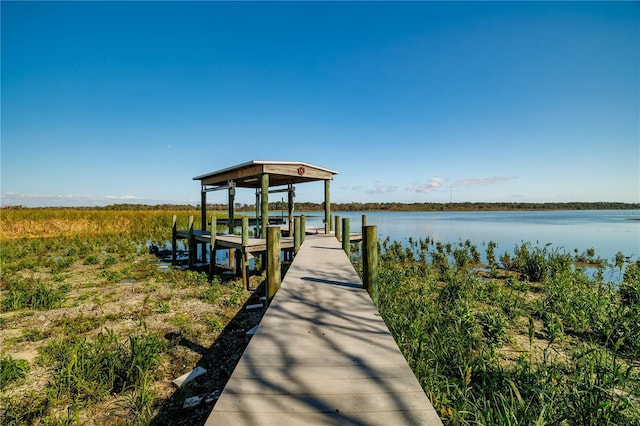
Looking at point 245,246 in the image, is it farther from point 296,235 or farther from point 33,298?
point 33,298

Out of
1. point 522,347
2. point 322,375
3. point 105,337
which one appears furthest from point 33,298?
point 522,347

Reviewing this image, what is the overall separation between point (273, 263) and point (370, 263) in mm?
1802

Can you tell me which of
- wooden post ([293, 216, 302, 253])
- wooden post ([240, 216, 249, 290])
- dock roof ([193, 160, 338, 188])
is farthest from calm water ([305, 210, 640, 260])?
wooden post ([240, 216, 249, 290])

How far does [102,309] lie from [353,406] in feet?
24.1

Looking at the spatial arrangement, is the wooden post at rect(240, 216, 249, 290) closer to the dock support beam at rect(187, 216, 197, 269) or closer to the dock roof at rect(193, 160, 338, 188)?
the dock roof at rect(193, 160, 338, 188)

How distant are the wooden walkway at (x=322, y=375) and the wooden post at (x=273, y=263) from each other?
809 millimetres

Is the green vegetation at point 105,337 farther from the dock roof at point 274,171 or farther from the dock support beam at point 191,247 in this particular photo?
the dock roof at point 274,171

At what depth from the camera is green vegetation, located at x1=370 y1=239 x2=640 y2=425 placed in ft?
9.21

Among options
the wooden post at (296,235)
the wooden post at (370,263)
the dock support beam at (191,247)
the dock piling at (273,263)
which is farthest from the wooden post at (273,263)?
the dock support beam at (191,247)

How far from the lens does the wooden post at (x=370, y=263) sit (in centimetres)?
501

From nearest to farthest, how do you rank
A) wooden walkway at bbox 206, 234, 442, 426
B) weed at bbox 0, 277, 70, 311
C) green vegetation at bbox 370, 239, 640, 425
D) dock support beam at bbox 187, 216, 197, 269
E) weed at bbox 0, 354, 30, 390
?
1. wooden walkway at bbox 206, 234, 442, 426
2. green vegetation at bbox 370, 239, 640, 425
3. weed at bbox 0, 354, 30, 390
4. weed at bbox 0, 277, 70, 311
5. dock support beam at bbox 187, 216, 197, 269

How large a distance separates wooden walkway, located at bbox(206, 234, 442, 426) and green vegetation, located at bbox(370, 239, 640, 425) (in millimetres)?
815

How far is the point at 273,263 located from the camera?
5.17 meters

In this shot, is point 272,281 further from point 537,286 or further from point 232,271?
point 537,286
